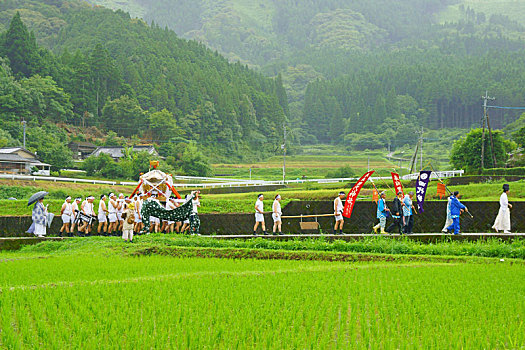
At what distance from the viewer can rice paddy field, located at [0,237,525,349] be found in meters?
6.30

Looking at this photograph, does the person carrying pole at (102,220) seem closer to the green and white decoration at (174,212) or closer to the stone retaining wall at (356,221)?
the stone retaining wall at (356,221)

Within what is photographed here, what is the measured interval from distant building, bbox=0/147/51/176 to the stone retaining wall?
3036 centimetres

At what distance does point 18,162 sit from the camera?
48500 mm

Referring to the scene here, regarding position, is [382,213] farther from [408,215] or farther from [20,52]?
[20,52]

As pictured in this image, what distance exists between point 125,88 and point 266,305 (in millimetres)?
87975

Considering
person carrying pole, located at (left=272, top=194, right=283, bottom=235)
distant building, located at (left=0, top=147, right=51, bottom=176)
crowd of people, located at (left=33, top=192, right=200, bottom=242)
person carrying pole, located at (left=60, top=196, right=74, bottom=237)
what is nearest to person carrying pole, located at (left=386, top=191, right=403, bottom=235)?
person carrying pole, located at (left=272, top=194, right=283, bottom=235)

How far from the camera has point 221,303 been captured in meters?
8.09

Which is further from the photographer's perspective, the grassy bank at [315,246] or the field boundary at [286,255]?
the grassy bank at [315,246]

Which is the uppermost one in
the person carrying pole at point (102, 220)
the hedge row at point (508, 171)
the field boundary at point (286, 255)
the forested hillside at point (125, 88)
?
the forested hillside at point (125, 88)

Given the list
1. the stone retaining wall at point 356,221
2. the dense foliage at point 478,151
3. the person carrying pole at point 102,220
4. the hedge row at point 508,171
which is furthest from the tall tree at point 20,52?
the person carrying pole at point 102,220

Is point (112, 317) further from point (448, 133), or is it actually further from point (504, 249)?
point (448, 133)

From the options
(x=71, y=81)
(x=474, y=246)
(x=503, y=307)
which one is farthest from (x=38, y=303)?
(x=71, y=81)

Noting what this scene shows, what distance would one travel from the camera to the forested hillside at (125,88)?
73.4 m

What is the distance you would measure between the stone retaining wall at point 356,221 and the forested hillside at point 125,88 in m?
38.0
